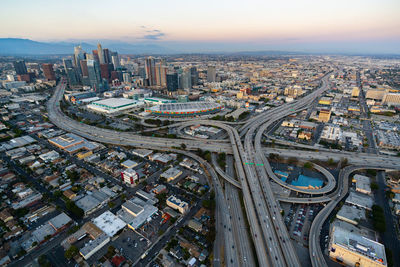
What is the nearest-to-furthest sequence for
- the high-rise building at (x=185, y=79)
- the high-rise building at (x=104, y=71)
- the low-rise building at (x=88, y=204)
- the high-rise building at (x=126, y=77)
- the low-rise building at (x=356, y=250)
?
the low-rise building at (x=356, y=250)
the low-rise building at (x=88, y=204)
the high-rise building at (x=185, y=79)
the high-rise building at (x=104, y=71)
the high-rise building at (x=126, y=77)

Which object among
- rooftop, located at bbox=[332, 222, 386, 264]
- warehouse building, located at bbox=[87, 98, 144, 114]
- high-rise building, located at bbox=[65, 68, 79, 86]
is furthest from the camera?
high-rise building, located at bbox=[65, 68, 79, 86]

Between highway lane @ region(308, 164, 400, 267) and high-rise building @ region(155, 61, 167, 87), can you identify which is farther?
high-rise building @ region(155, 61, 167, 87)

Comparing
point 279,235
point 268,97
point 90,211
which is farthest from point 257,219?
point 268,97

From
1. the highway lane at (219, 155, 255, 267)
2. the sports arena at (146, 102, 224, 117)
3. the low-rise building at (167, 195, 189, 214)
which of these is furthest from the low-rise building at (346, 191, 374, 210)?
the sports arena at (146, 102, 224, 117)

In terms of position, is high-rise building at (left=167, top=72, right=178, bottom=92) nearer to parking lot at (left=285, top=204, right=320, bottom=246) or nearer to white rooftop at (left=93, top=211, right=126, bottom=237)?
white rooftop at (left=93, top=211, right=126, bottom=237)

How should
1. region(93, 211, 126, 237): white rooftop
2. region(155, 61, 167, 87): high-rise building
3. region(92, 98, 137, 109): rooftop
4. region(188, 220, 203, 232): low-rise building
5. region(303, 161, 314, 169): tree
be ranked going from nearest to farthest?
region(93, 211, 126, 237): white rooftop, region(188, 220, 203, 232): low-rise building, region(303, 161, 314, 169): tree, region(92, 98, 137, 109): rooftop, region(155, 61, 167, 87): high-rise building

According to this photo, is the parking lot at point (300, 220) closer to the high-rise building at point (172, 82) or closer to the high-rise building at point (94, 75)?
the high-rise building at point (172, 82)

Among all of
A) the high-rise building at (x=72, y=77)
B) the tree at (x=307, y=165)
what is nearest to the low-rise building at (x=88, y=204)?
the tree at (x=307, y=165)

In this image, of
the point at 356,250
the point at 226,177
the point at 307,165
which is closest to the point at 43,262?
the point at 226,177
